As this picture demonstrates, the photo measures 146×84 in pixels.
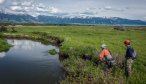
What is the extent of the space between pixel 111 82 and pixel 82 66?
21.5 feet

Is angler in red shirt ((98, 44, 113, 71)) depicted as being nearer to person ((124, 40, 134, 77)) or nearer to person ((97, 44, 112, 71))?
person ((97, 44, 112, 71))

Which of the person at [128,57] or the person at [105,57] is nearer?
the person at [128,57]

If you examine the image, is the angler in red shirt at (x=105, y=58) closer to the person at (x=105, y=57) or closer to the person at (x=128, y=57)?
the person at (x=105, y=57)

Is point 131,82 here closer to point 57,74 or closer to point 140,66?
point 140,66

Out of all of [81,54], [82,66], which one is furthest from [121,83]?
[81,54]

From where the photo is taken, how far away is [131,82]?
15516mm

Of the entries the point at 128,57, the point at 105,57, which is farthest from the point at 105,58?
the point at 128,57

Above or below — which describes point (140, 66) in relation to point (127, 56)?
below

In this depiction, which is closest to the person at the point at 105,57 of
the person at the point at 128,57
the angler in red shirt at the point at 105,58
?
the angler in red shirt at the point at 105,58

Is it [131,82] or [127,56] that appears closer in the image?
[131,82]

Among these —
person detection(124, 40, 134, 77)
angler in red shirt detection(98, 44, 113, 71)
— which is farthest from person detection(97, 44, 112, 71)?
person detection(124, 40, 134, 77)

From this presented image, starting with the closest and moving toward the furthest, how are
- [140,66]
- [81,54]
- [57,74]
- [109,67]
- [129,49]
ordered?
[129,49] → [109,67] → [140,66] → [57,74] → [81,54]

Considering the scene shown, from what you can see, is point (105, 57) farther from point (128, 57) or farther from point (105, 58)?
point (128, 57)

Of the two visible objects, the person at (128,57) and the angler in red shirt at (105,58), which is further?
the angler in red shirt at (105,58)
